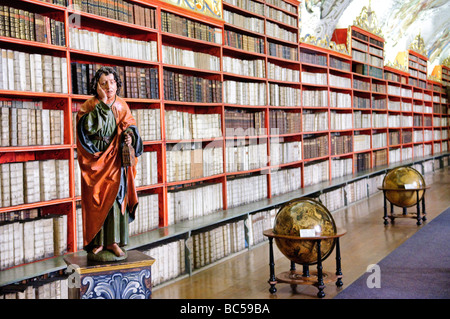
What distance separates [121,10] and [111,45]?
1.53 ft

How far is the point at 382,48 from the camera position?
1564 centimetres

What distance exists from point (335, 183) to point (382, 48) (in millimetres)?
6089

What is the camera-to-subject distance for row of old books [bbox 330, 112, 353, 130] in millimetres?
12250

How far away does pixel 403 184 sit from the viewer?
988 centimetres

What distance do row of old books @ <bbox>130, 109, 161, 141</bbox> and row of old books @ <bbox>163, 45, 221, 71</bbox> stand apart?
0.75 m

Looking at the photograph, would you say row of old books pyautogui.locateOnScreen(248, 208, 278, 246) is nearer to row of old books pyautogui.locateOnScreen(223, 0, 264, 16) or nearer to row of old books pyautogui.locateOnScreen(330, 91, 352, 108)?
row of old books pyautogui.locateOnScreen(223, 0, 264, 16)

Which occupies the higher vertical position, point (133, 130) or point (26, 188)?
point (133, 130)

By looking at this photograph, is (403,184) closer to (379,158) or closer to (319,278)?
(319,278)

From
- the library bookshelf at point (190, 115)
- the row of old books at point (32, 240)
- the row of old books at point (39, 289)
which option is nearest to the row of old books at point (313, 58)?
the library bookshelf at point (190, 115)

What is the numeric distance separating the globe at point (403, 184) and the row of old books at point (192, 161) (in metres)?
3.70

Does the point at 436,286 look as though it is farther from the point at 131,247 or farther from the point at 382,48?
the point at 382,48

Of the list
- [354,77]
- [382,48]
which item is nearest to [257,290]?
[354,77]

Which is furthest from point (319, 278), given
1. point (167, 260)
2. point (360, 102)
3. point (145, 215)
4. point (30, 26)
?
point (360, 102)

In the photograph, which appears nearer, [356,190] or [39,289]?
[39,289]
